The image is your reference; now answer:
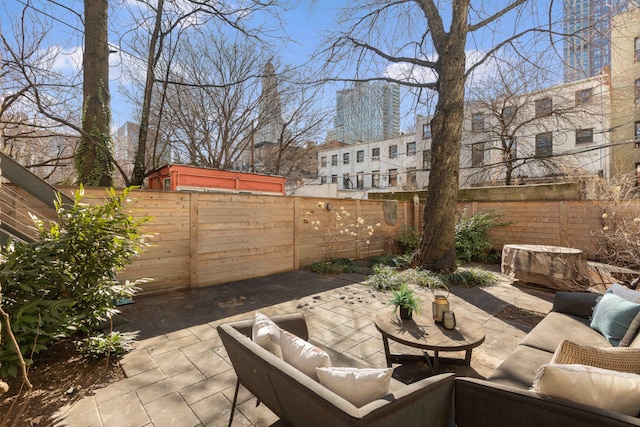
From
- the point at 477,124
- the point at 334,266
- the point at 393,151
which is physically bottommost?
the point at 334,266

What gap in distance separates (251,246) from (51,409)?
381cm

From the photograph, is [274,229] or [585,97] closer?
[274,229]

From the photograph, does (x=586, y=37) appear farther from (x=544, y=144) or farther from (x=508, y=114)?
(x=544, y=144)

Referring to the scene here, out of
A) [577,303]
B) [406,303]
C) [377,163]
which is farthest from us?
[377,163]

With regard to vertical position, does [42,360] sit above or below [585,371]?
below

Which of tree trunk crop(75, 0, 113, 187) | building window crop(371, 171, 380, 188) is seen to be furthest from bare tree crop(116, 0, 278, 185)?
building window crop(371, 171, 380, 188)

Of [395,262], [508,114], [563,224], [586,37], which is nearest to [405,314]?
[395,262]

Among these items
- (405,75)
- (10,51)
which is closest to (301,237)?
(405,75)

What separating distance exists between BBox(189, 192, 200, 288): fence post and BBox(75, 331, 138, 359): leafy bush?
2.15 meters

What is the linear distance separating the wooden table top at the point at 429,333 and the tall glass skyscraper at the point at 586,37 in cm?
594

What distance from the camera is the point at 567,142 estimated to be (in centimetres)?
1592

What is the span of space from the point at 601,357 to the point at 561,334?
43.6 inches

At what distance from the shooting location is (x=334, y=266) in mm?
6531

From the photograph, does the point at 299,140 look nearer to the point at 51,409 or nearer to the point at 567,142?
the point at 51,409
